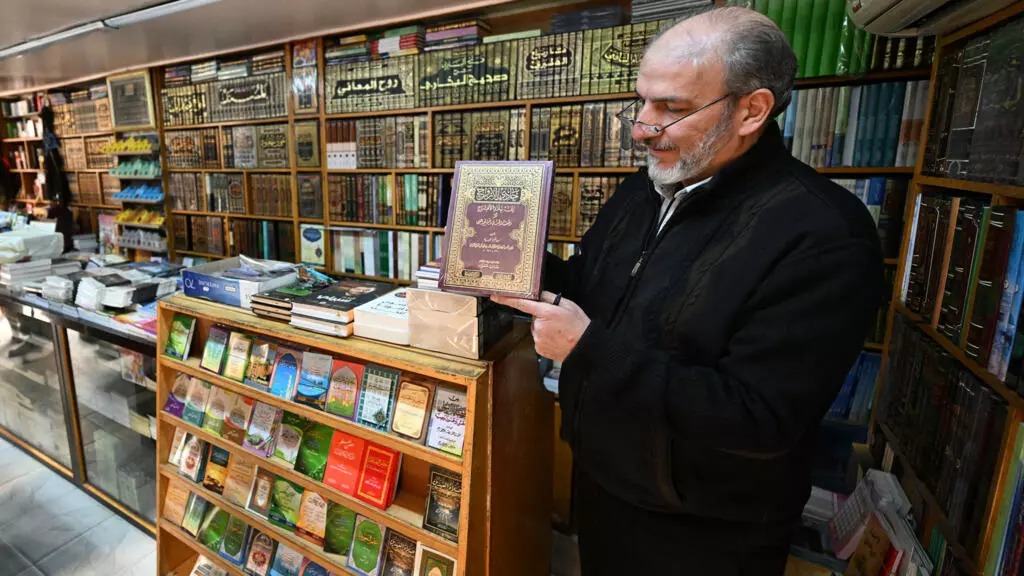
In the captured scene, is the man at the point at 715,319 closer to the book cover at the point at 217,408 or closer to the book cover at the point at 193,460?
the book cover at the point at 217,408

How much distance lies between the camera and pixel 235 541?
1555 millimetres

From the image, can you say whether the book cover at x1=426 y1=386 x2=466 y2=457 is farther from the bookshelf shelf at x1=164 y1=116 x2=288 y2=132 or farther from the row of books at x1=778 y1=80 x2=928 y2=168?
the bookshelf shelf at x1=164 y1=116 x2=288 y2=132

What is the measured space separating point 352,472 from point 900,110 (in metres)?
2.21

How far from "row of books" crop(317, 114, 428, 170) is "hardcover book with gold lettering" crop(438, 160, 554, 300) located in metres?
1.95

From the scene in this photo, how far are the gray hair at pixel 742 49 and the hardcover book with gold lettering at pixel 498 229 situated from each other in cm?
33

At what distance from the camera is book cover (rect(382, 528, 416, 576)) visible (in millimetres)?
1214

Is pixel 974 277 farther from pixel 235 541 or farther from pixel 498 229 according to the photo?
pixel 235 541

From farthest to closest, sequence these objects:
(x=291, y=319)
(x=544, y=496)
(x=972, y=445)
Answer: (x=544, y=496)
(x=291, y=319)
(x=972, y=445)

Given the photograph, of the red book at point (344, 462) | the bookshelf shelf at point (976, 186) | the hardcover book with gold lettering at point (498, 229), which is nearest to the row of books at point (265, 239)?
the red book at point (344, 462)

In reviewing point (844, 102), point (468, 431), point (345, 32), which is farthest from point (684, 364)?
point (345, 32)

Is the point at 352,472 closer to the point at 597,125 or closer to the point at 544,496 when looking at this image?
the point at 544,496

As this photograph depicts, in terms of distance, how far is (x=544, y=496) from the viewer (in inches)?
59.2

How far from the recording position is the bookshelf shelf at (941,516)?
0.98m

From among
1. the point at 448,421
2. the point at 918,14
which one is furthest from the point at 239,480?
the point at 918,14
